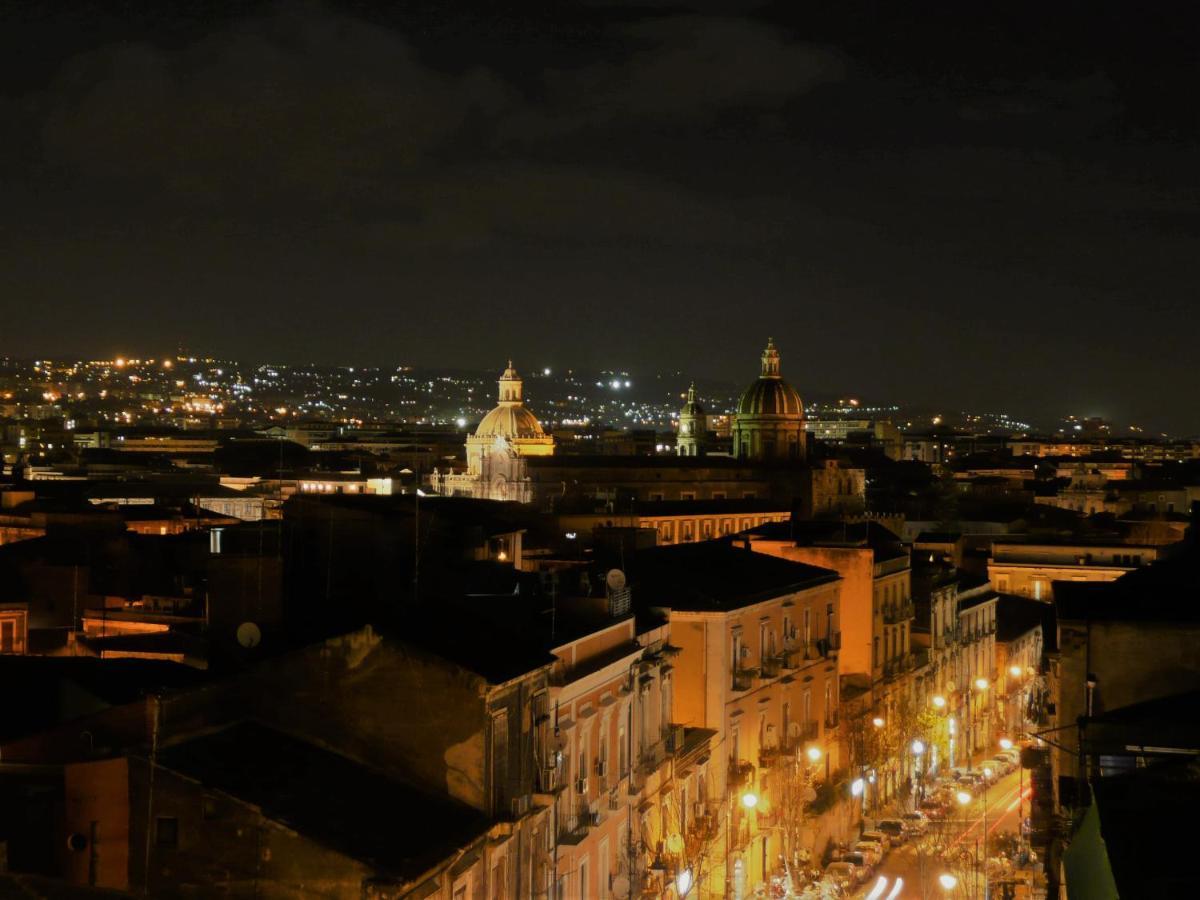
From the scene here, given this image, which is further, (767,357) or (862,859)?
(767,357)

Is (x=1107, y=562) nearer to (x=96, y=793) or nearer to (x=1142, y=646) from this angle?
(x=1142, y=646)

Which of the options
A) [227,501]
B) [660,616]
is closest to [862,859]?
[660,616]

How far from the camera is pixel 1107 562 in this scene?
71.1 meters

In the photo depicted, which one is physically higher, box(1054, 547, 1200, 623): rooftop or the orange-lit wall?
box(1054, 547, 1200, 623): rooftop

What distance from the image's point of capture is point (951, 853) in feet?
137

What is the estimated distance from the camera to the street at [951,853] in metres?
38.2

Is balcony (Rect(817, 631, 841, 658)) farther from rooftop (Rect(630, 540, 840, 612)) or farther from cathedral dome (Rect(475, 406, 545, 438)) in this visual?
cathedral dome (Rect(475, 406, 545, 438))

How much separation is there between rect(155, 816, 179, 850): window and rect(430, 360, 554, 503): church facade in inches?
3330

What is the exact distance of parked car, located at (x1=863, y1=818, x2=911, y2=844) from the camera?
148ft

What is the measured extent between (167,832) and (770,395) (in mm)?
Answer: 110621

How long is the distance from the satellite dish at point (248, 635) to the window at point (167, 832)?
5.71 m

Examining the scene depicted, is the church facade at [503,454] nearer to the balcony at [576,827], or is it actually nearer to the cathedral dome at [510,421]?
the cathedral dome at [510,421]

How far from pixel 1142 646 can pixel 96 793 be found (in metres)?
14.0

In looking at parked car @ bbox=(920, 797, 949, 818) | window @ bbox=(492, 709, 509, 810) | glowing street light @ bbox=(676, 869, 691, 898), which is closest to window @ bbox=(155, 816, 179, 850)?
window @ bbox=(492, 709, 509, 810)
